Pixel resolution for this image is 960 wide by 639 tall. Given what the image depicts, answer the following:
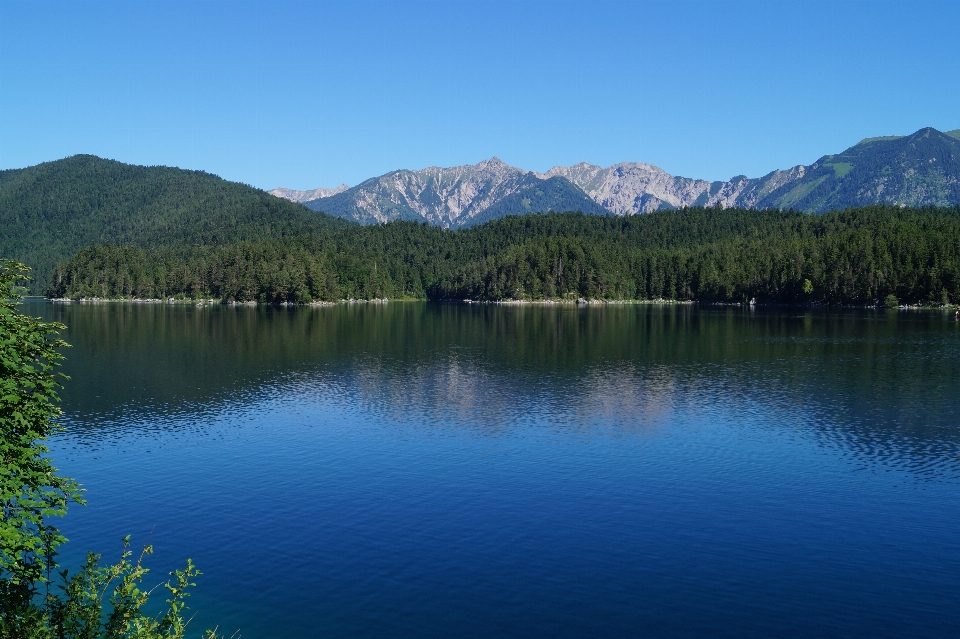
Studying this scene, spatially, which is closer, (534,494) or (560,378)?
(534,494)

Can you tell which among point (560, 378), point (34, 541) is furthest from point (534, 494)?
point (560, 378)

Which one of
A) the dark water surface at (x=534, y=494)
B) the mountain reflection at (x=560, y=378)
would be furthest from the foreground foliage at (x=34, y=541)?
the mountain reflection at (x=560, y=378)

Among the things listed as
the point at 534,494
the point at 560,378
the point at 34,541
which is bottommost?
the point at 534,494

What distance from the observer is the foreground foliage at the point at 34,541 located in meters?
17.4

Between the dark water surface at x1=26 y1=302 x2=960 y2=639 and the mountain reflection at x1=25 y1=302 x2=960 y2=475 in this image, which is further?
the mountain reflection at x1=25 y1=302 x2=960 y2=475

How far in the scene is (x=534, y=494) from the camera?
39281 mm

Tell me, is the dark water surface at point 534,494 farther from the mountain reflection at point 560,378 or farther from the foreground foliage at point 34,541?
the foreground foliage at point 34,541

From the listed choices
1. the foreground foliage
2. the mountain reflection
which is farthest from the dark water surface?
the foreground foliage

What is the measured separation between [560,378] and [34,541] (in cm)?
6435

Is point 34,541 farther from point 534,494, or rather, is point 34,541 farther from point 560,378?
point 560,378

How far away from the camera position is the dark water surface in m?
26.3

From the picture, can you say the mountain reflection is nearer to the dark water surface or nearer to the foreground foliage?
the dark water surface

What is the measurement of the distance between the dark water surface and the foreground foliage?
272 inches

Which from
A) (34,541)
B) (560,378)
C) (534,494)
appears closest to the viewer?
(34,541)
